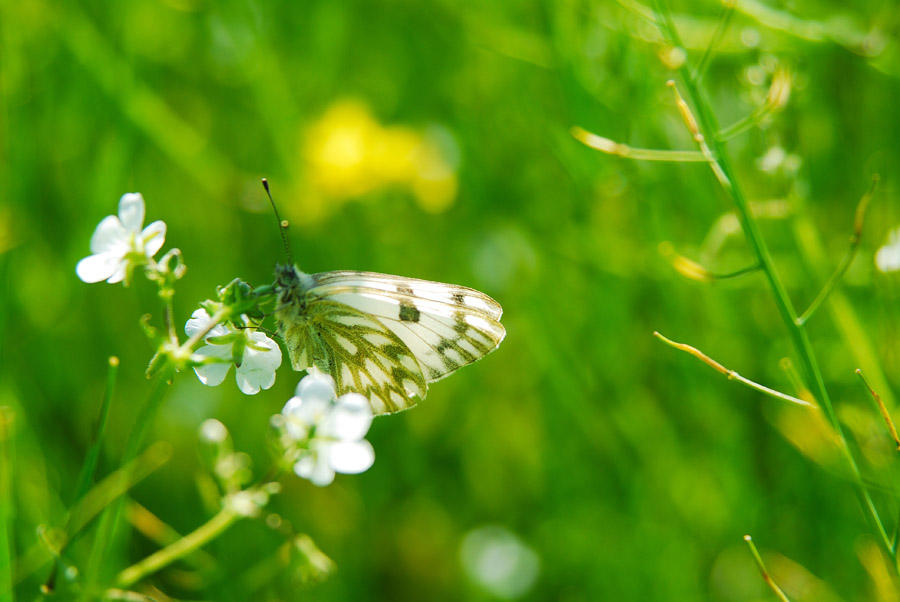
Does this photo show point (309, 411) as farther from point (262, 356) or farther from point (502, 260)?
point (502, 260)

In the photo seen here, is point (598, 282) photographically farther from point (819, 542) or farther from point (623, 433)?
point (819, 542)

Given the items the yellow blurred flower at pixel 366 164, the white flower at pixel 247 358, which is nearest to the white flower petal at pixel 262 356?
the white flower at pixel 247 358

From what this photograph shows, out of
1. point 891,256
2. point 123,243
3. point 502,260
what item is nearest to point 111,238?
point 123,243

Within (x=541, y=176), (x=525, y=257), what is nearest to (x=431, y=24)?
(x=541, y=176)

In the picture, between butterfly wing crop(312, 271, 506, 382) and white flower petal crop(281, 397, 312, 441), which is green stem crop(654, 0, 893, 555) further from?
white flower petal crop(281, 397, 312, 441)

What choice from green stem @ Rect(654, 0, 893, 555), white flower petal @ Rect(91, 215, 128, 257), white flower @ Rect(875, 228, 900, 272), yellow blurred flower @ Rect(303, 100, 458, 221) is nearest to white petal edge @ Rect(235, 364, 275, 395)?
white flower petal @ Rect(91, 215, 128, 257)

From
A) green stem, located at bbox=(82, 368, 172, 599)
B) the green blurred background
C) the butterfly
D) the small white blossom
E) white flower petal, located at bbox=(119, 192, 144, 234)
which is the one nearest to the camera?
green stem, located at bbox=(82, 368, 172, 599)

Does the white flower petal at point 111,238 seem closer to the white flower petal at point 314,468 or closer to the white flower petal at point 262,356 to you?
the white flower petal at point 262,356
